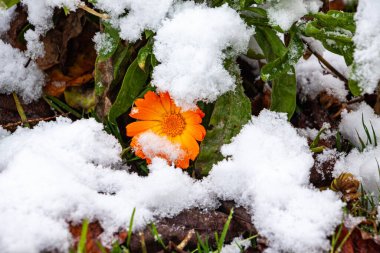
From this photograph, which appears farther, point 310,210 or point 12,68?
point 12,68

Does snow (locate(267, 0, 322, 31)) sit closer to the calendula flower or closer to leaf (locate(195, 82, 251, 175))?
leaf (locate(195, 82, 251, 175))

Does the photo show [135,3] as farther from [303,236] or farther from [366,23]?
[303,236]

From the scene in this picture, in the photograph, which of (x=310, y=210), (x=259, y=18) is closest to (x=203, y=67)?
(x=259, y=18)

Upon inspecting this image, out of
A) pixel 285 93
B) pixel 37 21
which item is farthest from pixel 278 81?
pixel 37 21

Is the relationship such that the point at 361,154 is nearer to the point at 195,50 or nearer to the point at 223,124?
the point at 223,124

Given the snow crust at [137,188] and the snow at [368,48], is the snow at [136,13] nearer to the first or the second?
the snow crust at [137,188]
